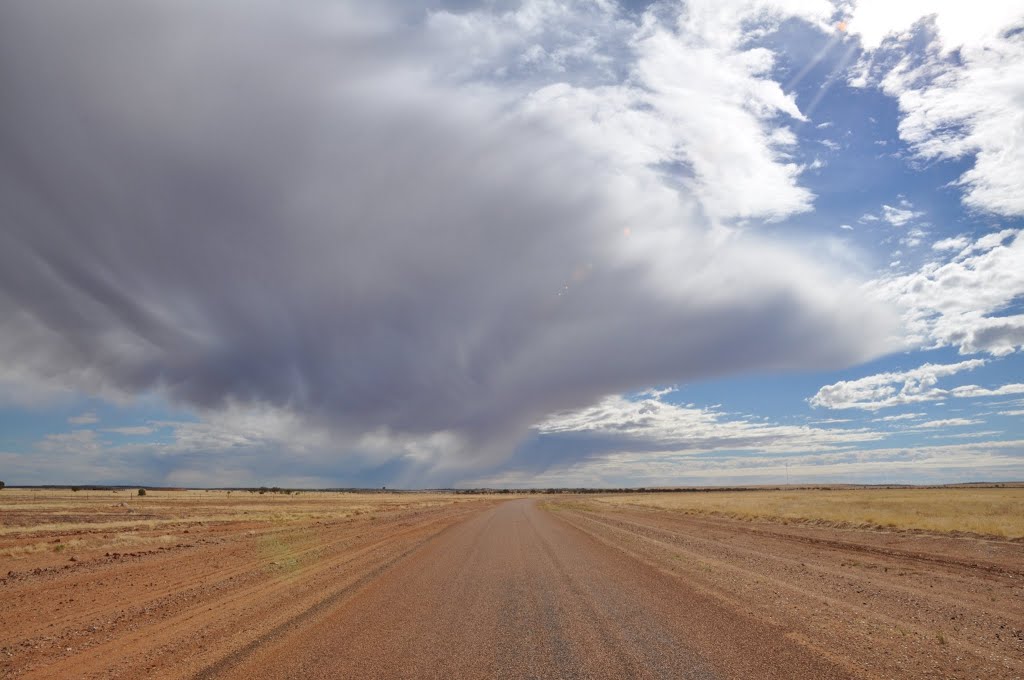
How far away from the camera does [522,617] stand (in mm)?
10195

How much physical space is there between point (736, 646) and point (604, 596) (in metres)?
3.98

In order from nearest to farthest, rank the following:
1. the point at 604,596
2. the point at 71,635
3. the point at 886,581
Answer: the point at 71,635
the point at 604,596
the point at 886,581

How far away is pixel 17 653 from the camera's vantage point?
8812 millimetres

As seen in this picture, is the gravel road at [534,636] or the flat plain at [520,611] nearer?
→ the gravel road at [534,636]

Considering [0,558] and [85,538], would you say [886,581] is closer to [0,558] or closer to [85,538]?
[0,558]

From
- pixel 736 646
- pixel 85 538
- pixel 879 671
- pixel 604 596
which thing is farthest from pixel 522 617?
pixel 85 538

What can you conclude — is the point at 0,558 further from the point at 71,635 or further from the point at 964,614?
the point at 964,614

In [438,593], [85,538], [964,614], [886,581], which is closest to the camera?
[964,614]

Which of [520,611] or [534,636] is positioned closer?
[534,636]

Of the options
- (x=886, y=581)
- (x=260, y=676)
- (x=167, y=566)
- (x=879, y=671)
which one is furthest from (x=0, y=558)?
(x=886, y=581)

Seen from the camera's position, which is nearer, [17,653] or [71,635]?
[17,653]

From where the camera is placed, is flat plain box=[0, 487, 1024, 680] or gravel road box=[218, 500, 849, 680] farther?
flat plain box=[0, 487, 1024, 680]

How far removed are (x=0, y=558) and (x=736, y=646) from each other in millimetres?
24429

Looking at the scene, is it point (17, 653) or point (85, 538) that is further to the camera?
point (85, 538)
